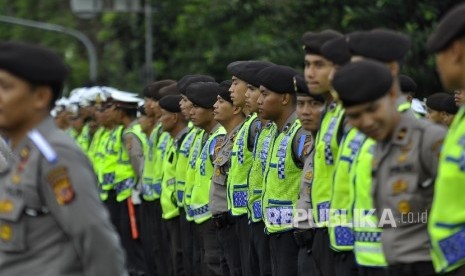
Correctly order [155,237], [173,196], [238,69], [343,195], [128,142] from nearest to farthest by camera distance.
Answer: [343,195], [238,69], [173,196], [155,237], [128,142]

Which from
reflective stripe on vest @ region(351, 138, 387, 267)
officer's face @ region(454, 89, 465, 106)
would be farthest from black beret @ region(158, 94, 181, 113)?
reflective stripe on vest @ region(351, 138, 387, 267)

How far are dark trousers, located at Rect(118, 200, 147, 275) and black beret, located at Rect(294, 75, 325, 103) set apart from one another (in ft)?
26.7

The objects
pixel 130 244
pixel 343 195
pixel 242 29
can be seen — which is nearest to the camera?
pixel 343 195

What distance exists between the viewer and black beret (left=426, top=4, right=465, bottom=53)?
21.8ft

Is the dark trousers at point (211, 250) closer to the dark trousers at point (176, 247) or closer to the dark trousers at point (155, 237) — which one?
the dark trousers at point (176, 247)

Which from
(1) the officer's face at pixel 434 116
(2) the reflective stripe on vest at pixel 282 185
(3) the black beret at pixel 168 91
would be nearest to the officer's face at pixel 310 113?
(2) the reflective stripe on vest at pixel 282 185

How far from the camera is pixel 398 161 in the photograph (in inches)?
301

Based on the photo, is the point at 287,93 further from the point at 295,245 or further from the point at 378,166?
the point at 378,166

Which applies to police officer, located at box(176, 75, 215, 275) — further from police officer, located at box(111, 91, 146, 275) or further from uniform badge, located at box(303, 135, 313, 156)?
uniform badge, located at box(303, 135, 313, 156)

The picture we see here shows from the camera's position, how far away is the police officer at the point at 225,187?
13250 mm

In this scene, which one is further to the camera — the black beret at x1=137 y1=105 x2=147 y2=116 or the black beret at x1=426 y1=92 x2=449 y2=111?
the black beret at x1=137 y1=105 x2=147 y2=116

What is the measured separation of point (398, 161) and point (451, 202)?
112 cm

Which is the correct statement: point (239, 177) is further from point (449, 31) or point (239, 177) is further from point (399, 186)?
point (449, 31)

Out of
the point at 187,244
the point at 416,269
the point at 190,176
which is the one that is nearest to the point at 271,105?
the point at 190,176
